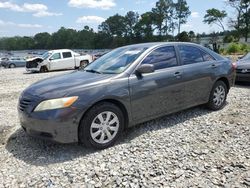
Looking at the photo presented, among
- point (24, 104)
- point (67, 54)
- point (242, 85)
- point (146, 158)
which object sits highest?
point (67, 54)

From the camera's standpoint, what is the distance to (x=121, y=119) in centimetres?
373

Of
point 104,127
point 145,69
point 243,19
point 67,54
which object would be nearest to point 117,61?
point 145,69

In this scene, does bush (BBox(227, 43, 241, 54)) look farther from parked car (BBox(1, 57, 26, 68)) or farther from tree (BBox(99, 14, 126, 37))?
tree (BBox(99, 14, 126, 37))

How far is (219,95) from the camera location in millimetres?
5301

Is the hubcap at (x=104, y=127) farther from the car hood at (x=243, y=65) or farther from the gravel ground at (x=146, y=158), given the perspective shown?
the car hood at (x=243, y=65)

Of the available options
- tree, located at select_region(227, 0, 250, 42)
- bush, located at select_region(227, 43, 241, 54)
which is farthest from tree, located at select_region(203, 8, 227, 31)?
bush, located at select_region(227, 43, 241, 54)

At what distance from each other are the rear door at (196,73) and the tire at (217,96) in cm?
17

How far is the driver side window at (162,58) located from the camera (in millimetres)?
4176

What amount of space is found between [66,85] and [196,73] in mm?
2479

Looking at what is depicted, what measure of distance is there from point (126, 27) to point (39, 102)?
91473 millimetres

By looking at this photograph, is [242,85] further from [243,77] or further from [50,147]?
[50,147]

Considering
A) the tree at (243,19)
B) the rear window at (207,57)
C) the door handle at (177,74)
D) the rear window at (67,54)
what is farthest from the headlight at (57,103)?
the tree at (243,19)

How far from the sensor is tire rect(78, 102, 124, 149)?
3410mm

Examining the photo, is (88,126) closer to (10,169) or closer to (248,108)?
(10,169)
